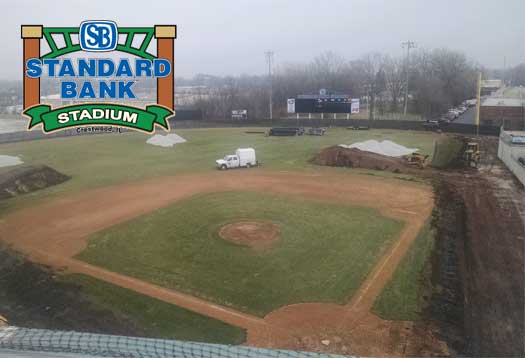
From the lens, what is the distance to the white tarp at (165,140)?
45688 mm

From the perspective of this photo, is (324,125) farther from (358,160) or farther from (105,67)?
(105,67)

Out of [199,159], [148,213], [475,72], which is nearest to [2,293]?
[148,213]

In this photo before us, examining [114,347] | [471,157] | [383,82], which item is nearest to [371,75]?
[383,82]

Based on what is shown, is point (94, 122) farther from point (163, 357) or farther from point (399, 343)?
point (399, 343)

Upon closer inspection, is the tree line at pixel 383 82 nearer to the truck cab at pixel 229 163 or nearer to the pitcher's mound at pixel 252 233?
the truck cab at pixel 229 163

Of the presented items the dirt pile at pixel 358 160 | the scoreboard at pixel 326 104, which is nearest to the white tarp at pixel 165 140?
the dirt pile at pixel 358 160

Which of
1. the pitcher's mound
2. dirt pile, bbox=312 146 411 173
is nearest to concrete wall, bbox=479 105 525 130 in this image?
dirt pile, bbox=312 146 411 173

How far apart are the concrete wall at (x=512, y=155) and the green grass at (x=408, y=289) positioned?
15866 millimetres

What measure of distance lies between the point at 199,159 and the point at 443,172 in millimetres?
20861

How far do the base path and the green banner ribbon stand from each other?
569cm

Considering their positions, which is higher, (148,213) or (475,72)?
(475,72)

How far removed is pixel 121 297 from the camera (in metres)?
13.8
